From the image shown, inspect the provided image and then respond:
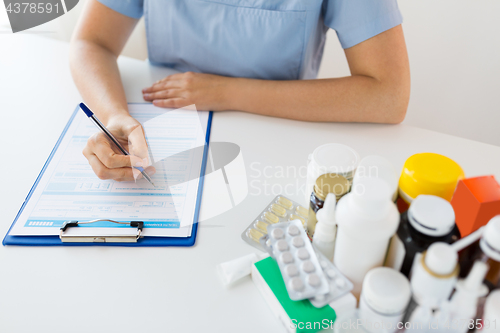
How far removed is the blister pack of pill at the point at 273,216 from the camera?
52 centimetres

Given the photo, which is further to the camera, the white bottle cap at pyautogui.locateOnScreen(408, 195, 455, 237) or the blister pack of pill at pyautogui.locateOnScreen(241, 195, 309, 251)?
the blister pack of pill at pyautogui.locateOnScreen(241, 195, 309, 251)

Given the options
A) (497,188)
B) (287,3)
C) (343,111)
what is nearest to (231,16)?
(287,3)

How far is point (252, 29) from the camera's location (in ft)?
2.61

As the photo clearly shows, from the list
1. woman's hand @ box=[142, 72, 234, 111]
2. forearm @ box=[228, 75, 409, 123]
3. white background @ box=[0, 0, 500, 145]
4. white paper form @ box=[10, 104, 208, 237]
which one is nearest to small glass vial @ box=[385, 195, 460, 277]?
white paper form @ box=[10, 104, 208, 237]

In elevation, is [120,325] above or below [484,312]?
below

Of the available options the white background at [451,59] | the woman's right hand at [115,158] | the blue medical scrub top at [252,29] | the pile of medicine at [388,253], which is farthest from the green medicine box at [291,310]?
the white background at [451,59]

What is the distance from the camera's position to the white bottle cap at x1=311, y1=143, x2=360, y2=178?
470 mm

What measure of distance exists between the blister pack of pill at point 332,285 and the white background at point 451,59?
1264 mm

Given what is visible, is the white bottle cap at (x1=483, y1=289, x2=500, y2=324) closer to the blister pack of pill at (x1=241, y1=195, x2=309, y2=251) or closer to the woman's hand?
the blister pack of pill at (x1=241, y1=195, x2=309, y2=251)

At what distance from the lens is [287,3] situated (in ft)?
2.46

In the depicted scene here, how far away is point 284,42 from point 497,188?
553mm

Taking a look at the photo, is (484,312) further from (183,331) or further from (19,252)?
(19,252)

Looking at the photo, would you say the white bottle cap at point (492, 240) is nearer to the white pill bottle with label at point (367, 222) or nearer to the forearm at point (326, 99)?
the white pill bottle with label at point (367, 222)

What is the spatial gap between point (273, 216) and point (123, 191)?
0.85 feet
